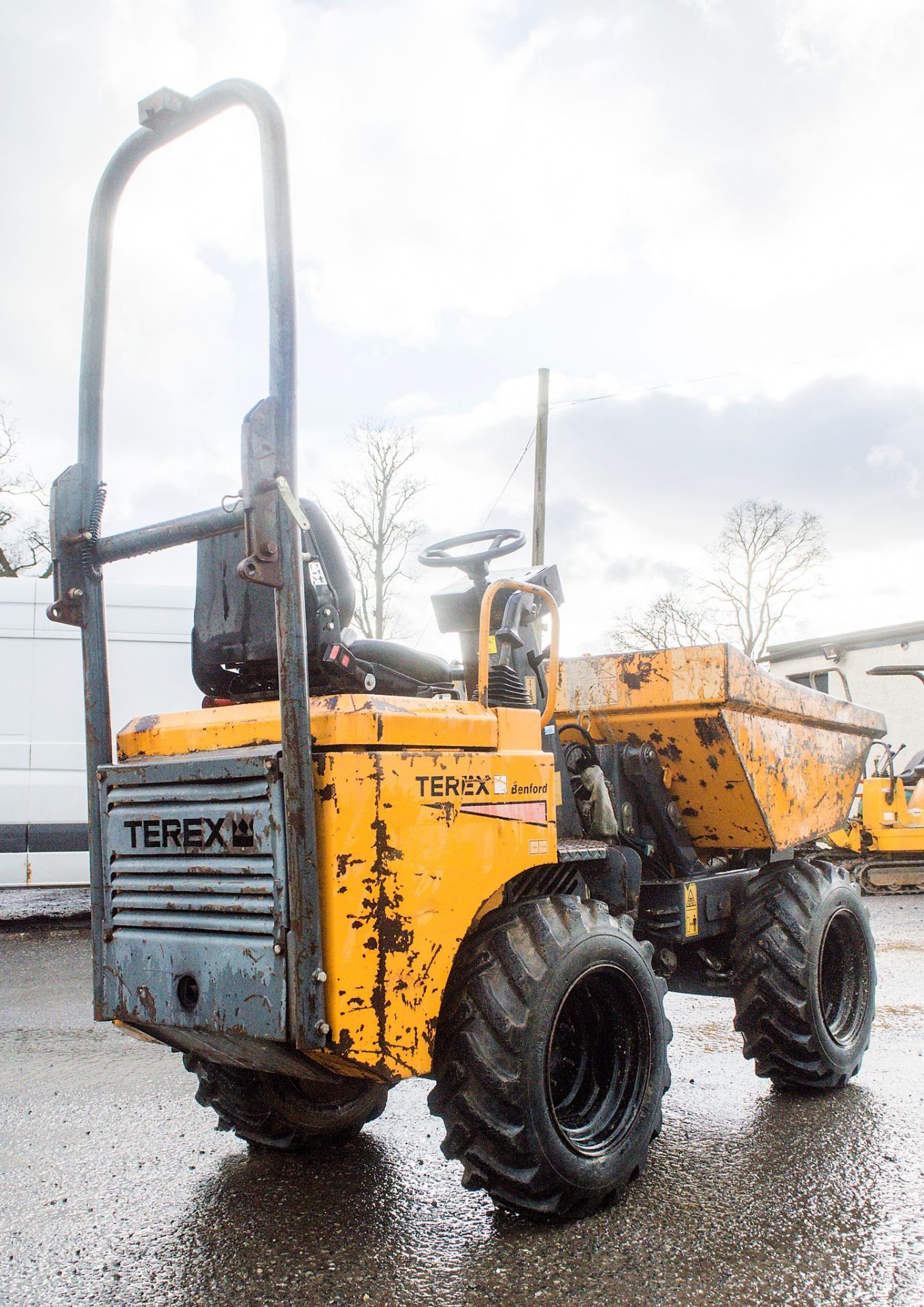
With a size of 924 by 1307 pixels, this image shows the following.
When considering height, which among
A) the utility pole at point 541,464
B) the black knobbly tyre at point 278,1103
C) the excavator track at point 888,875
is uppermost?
the utility pole at point 541,464

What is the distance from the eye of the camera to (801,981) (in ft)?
14.4

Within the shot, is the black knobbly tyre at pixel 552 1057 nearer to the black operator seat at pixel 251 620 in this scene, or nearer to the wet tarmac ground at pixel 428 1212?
the wet tarmac ground at pixel 428 1212

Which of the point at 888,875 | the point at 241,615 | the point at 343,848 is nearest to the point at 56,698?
the point at 241,615

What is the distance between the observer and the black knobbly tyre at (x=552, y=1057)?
9.89ft

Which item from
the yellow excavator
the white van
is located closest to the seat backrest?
the white van

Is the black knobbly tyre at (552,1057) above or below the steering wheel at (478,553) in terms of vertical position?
below

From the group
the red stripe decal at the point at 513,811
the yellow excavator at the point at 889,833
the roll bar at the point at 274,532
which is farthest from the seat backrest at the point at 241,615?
the yellow excavator at the point at 889,833

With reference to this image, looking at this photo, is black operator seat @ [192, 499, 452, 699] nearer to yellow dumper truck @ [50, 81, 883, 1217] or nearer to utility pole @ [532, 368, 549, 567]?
yellow dumper truck @ [50, 81, 883, 1217]

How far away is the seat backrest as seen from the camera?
3.24m

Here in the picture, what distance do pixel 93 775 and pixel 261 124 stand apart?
1895 millimetres

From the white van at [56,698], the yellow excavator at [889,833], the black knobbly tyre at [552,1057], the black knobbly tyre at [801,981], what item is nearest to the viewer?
the black knobbly tyre at [552,1057]

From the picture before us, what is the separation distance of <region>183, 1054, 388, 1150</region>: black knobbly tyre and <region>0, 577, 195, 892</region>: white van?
5608 mm

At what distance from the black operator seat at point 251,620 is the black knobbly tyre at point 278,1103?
1.26 metres

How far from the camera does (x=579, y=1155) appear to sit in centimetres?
319
